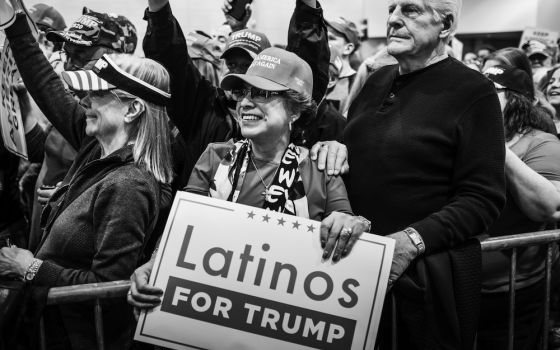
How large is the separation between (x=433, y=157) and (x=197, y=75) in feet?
4.41

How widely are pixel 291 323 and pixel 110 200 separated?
84 cm

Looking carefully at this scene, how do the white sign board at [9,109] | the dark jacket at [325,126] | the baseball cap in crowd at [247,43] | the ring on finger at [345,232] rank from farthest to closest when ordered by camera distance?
the baseball cap in crowd at [247,43] → the dark jacket at [325,126] → the white sign board at [9,109] → the ring on finger at [345,232]

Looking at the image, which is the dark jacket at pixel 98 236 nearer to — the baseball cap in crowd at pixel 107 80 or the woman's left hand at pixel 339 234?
the baseball cap in crowd at pixel 107 80

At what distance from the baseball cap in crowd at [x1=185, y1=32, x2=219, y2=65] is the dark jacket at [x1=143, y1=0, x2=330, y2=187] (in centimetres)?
184

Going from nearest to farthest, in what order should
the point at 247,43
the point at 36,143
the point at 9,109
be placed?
1. the point at 9,109
2. the point at 247,43
3. the point at 36,143

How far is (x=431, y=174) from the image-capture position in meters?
2.24

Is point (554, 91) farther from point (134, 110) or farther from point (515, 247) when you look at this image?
point (134, 110)

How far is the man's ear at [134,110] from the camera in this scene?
2.52 metres

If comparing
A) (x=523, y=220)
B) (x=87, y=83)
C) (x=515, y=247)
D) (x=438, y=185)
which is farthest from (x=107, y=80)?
(x=523, y=220)

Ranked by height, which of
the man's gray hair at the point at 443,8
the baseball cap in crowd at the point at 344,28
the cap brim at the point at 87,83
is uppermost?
the man's gray hair at the point at 443,8

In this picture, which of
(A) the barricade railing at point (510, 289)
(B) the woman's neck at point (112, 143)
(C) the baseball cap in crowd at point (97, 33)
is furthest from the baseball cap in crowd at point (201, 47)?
(A) the barricade railing at point (510, 289)

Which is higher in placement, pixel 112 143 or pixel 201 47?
pixel 112 143

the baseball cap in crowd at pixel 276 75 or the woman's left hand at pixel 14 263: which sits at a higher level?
the baseball cap in crowd at pixel 276 75

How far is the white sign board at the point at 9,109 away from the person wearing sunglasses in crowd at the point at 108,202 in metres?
0.27
